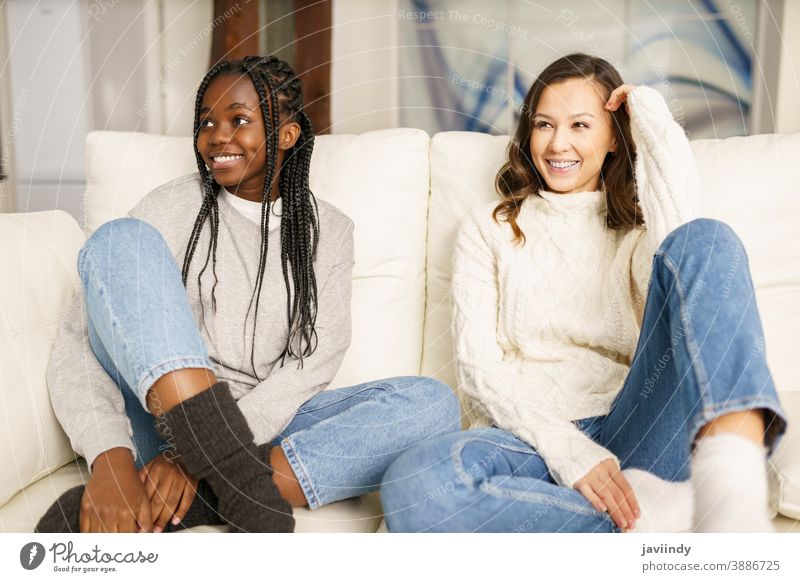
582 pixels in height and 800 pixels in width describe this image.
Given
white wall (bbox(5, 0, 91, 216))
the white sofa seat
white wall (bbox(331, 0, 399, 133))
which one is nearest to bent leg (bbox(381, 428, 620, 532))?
the white sofa seat

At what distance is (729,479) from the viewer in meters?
0.58

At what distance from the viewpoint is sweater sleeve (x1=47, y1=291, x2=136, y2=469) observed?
2.31ft

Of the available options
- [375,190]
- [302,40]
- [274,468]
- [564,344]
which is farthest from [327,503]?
[302,40]

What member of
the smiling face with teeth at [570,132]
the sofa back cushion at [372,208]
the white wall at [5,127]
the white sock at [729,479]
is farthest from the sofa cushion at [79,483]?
the white wall at [5,127]

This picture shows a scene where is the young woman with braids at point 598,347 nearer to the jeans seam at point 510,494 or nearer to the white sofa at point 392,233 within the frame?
the jeans seam at point 510,494

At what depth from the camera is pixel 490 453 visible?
2.24 feet

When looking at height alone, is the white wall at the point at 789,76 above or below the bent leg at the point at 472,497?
above

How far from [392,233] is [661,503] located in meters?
0.51

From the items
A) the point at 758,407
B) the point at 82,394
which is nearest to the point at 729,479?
the point at 758,407

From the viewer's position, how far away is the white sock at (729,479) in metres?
0.58
